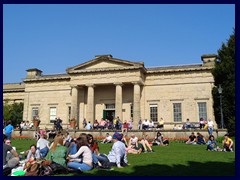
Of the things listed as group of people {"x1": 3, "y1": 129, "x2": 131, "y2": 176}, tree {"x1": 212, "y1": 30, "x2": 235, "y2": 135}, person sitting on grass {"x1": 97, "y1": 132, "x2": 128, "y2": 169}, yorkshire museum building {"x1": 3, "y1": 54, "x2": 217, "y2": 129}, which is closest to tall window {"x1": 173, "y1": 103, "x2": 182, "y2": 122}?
yorkshire museum building {"x1": 3, "y1": 54, "x2": 217, "y2": 129}

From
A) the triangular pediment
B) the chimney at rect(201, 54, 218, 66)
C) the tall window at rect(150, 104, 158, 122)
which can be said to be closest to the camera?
the chimney at rect(201, 54, 218, 66)

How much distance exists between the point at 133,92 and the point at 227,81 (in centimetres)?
1222

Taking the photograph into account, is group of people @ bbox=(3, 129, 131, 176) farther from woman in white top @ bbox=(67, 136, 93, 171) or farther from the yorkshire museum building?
the yorkshire museum building

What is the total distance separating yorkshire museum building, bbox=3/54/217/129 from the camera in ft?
112

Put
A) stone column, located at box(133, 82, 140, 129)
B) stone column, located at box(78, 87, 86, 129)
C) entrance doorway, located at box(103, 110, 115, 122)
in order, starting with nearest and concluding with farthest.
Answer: stone column, located at box(133, 82, 140, 129) → entrance doorway, located at box(103, 110, 115, 122) → stone column, located at box(78, 87, 86, 129)

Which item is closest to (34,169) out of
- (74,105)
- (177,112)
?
(74,105)

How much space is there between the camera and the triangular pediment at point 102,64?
1389 inches

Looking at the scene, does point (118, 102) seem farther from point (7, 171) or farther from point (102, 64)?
point (7, 171)

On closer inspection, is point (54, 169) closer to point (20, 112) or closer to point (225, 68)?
point (225, 68)

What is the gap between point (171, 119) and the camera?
114 feet

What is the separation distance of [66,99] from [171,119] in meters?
16.0

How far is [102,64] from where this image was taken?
36.5 meters

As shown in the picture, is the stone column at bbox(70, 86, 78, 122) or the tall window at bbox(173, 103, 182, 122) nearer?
the tall window at bbox(173, 103, 182, 122)

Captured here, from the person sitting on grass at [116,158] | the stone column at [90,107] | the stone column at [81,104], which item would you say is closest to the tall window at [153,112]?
the stone column at [90,107]
